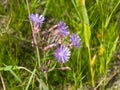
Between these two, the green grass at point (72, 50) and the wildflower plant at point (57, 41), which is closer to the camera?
the wildflower plant at point (57, 41)

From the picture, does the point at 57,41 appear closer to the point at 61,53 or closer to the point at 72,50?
the point at 61,53

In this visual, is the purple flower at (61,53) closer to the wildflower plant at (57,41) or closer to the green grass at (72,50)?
the wildflower plant at (57,41)

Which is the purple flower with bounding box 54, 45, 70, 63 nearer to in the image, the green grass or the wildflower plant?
the wildflower plant

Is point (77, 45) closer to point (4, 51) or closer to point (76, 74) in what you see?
point (76, 74)

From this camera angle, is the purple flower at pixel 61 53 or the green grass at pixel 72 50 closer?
the purple flower at pixel 61 53

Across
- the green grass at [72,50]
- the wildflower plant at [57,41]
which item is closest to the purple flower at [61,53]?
the wildflower plant at [57,41]

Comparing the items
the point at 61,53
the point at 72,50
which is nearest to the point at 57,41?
the point at 61,53

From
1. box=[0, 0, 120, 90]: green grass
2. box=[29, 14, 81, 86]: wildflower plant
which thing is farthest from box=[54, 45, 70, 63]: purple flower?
box=[0, 0, 120, 90]: green grass

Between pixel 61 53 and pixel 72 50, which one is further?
pixel 72 50
